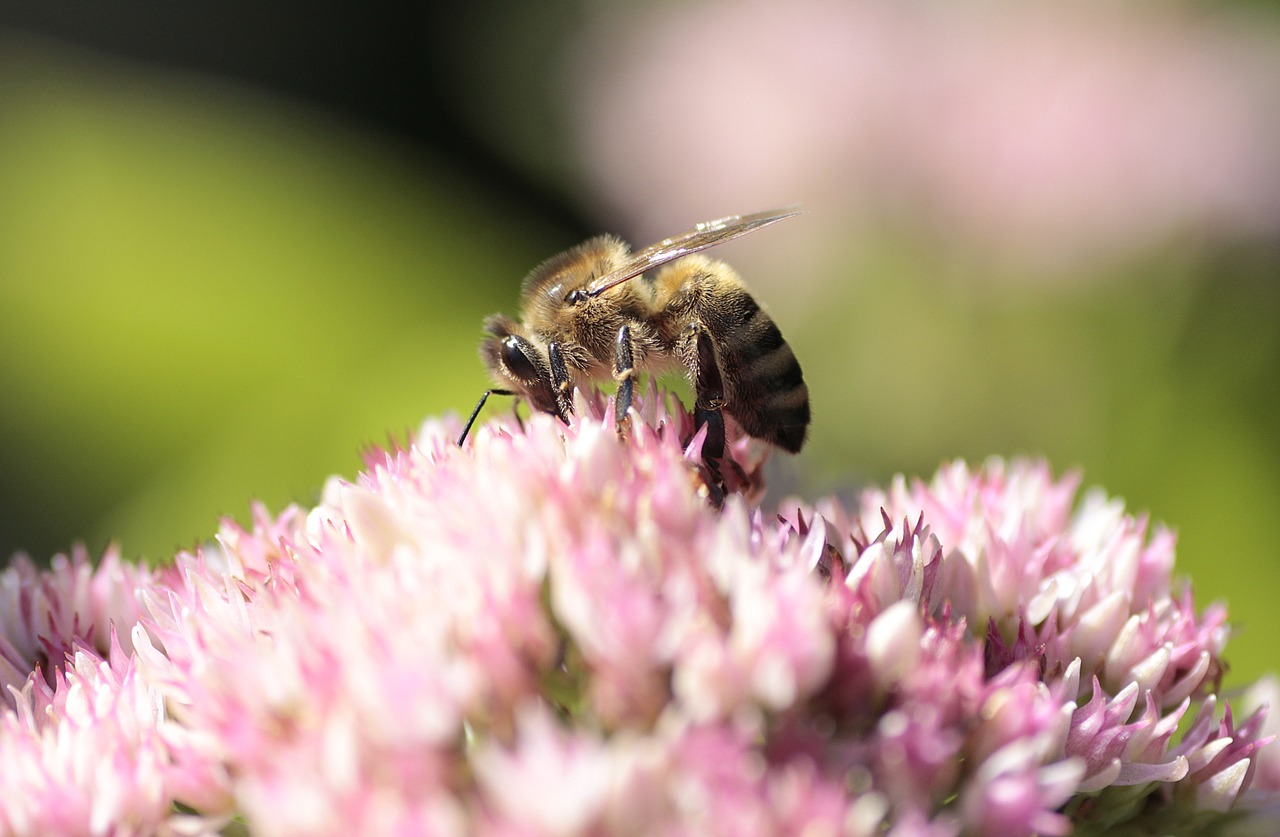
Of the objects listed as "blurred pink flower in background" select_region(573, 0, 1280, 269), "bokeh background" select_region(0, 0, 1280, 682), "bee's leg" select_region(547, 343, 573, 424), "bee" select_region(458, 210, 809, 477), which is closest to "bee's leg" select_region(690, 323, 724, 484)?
"bee" select_region(458, 210, 809, 477)

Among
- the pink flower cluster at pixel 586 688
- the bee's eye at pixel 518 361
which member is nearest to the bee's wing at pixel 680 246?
the bee's eye at pixel 518 361

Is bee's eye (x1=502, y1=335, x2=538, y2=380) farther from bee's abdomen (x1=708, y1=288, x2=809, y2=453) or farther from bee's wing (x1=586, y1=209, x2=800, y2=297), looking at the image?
bee's abdomen (x1=708, y1=288, x2=809, y2=453)

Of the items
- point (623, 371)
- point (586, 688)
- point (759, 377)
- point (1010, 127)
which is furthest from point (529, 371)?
point (1010, 127)

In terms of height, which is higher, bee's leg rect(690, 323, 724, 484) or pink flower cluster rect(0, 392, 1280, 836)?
bee's leg rect(690, 323, 724, 484)

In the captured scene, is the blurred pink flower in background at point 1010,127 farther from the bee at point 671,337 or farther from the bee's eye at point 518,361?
the bee's eye at point 518,361

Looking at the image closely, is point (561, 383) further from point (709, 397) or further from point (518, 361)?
point (709, 397)
